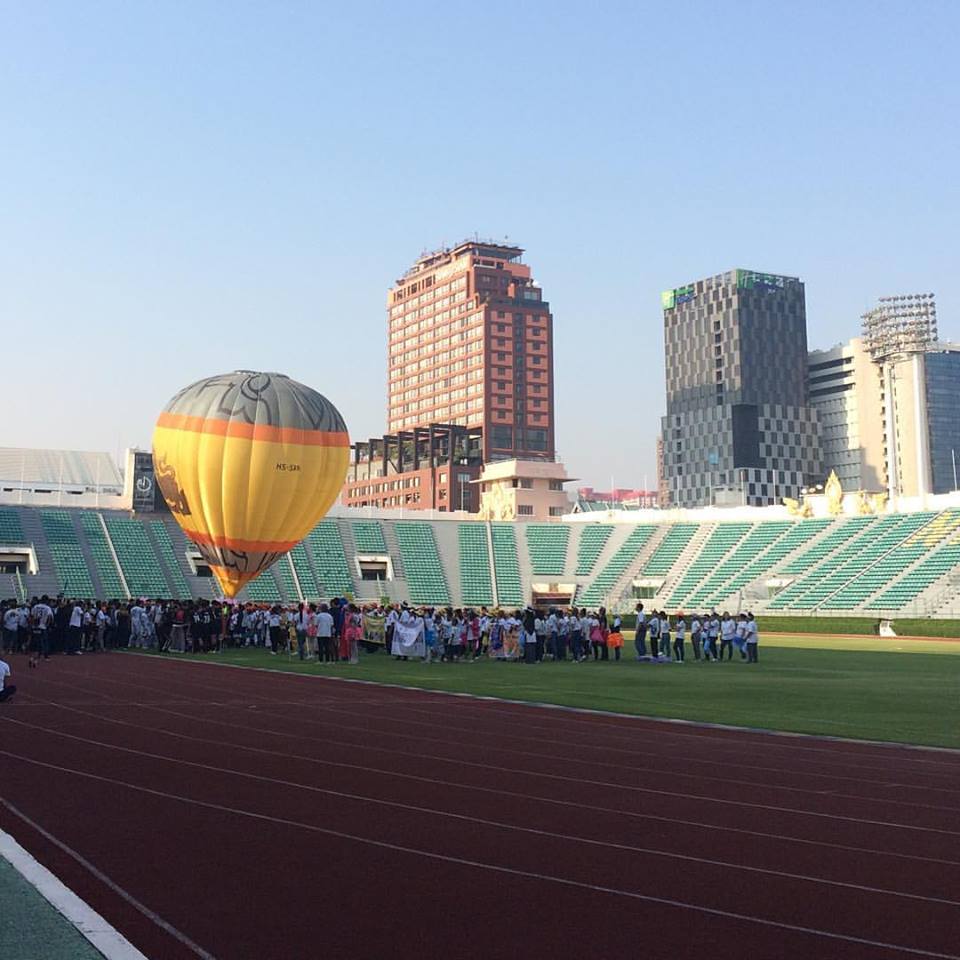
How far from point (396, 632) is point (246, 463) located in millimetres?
14234

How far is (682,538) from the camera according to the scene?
83.1m

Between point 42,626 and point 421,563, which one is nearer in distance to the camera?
point 42,626

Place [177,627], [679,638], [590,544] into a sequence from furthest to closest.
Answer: [590,544] → [177,627] → [679,638]

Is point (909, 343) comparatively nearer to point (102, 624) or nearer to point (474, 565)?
point (474, 565)

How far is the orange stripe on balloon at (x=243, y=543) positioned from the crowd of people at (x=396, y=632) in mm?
7801

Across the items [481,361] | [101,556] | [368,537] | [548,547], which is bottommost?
[101,556]

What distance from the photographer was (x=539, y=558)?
3258 inches

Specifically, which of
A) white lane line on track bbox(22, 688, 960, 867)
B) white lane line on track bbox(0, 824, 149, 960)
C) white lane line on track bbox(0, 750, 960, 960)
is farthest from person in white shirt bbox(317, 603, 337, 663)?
white lane line on track bbox(0, 824, 149, 960)

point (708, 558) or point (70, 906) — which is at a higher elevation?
point (708, 558)

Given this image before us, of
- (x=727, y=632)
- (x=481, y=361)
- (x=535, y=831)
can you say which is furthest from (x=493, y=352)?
(x=535, y=831)

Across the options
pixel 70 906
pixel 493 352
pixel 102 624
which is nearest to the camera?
pixel 70 906

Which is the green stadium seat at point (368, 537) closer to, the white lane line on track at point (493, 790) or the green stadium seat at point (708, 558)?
the green stadium seat at point (708, 558)

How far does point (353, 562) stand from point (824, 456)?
126059 mm

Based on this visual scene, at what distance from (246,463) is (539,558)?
4018 centimetres
